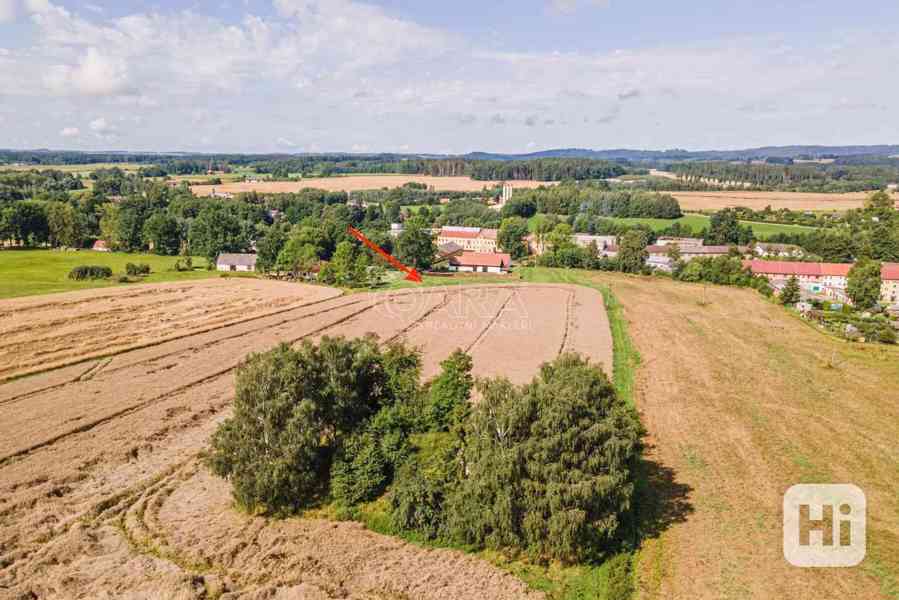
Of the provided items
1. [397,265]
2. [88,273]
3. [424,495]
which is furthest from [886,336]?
[88,273]

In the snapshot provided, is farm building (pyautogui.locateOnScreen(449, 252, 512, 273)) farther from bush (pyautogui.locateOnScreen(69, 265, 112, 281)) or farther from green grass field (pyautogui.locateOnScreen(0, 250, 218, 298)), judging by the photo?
bush (pyautogui.locateOnScreen(69, 265, 112, 281))

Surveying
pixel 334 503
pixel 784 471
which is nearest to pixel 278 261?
pixel 334 503

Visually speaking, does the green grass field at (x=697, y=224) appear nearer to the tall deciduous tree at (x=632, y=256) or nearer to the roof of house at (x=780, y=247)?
the roof of house at (x=780, y=247)

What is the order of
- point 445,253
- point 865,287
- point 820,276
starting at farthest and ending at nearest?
1. point 445,253
2. point 820,276
3. point 865,287

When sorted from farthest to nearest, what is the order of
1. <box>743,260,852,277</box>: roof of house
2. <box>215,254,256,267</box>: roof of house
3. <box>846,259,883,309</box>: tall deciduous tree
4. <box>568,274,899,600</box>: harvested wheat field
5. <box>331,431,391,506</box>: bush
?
<box>215,254,256,267</box>: roof of house
<box>743,260,852,277</box>: roof of house
<box>846,259,883,309</box>: tall deciduous tree
<box>331,431,391,506</box>: bush
<box>568,274,899,600</box>: harvested wheat field

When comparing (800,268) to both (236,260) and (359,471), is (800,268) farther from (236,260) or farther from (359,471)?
(359,471)

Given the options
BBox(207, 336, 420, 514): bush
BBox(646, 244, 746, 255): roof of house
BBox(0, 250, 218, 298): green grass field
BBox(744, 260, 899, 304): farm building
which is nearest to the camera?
BBox(207, 336, 420, 514): bush

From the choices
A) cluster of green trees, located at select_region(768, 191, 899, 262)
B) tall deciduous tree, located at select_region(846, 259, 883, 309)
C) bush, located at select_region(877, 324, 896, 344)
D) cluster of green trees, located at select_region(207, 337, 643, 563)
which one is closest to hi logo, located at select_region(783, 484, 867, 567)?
cluster of green trees, located at select_region(207, 337, 643, 563)
